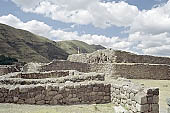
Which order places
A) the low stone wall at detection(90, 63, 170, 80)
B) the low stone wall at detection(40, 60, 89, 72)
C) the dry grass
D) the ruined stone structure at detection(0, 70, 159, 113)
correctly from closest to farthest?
the dry grass → the ruined stone structure at detection(0, 70, 159, 113) → the low stone wall at detection(90, 63, 170, 80) → the low stone wall at detection(40, 60, 89, 72)

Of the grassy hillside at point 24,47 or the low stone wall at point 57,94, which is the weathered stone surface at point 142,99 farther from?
the grassy hillside at point 24,47

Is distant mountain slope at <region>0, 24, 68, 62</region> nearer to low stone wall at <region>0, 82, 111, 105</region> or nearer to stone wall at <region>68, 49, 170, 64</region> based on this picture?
stone wall at <region>68, 49, 170, 64</region>

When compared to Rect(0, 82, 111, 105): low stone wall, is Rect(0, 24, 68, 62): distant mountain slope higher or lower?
higher

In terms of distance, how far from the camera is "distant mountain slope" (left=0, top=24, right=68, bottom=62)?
11462 centimetres

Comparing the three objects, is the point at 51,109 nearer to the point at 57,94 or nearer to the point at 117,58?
the point at 57,94

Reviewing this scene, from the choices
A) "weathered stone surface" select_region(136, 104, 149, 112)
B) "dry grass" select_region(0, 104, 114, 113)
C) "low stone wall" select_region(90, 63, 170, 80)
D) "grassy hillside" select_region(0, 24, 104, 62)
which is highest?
"grassy hillside" select_region(0, 24, 104, 62)

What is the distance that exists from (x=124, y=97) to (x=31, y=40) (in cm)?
15010

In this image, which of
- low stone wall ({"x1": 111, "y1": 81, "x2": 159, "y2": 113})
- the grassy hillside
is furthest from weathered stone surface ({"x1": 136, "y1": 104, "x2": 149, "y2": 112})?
the grassy hillside

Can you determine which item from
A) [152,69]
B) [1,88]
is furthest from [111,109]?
[152,69]

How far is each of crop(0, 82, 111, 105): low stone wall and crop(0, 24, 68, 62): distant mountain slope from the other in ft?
333

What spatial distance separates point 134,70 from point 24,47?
371ft

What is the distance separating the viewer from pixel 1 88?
9820 mm

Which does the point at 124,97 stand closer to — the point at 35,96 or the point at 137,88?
the point at 137,88

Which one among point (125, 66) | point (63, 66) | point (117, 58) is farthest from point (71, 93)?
point (117, 58)
